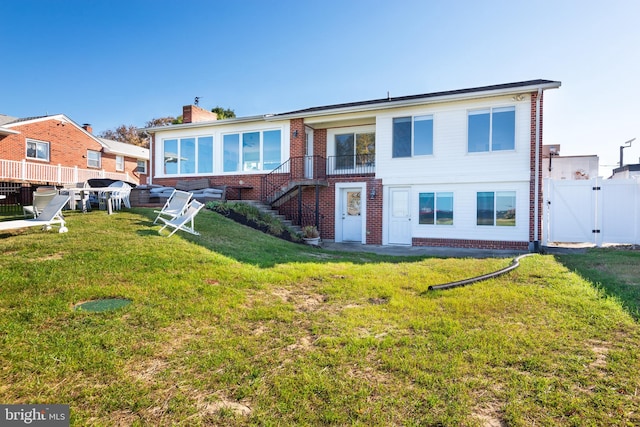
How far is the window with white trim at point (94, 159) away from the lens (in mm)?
26303

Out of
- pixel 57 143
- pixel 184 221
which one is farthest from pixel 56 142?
pixel 184 221

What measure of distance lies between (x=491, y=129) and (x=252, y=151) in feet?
31.9

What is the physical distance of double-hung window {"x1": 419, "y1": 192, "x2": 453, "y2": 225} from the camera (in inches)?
496

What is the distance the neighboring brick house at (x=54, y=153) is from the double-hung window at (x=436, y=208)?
790 inches

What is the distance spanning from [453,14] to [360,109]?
4.28m

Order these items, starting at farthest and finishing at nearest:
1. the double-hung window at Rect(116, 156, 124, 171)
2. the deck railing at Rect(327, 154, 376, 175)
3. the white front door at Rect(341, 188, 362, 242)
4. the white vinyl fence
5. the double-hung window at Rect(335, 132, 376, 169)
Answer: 1. the double-hung window at Rect(116, 156, 124, 171)
2. the double-hung window at Rect(335, 132, 376, 169)
3. the deck railing at Rect(327, 154, 376, 175)
4. the white front door at Rect(341, 188, 362, 242)
5. the white vinyl fence

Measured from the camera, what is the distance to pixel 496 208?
471 inches

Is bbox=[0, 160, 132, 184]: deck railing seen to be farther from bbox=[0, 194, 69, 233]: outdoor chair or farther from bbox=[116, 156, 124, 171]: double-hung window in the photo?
bbox=[0, 194, 69, 233]: outdoor chair

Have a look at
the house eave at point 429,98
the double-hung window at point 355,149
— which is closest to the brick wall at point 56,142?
the house eave at point 429,98

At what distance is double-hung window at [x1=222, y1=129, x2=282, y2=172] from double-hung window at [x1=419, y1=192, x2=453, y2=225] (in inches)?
250

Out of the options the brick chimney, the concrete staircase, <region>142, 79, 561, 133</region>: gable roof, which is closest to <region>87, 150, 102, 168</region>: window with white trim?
the brick chimney

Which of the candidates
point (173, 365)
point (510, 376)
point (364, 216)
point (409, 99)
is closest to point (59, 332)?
point (173, 365)

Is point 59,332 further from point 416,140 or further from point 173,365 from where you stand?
point 416,140

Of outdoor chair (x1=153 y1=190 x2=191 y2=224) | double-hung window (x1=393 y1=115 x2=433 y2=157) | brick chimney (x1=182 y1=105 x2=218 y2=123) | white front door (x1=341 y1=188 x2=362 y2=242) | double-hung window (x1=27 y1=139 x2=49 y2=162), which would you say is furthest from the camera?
double-hung window (x1=27 y1=139 x2=49 y2=162)
